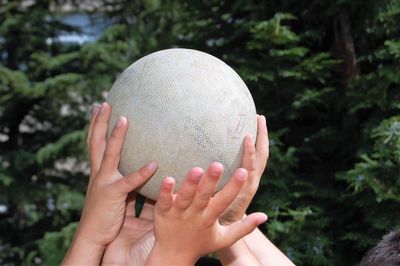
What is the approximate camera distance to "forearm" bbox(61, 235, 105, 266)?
2.08 metres

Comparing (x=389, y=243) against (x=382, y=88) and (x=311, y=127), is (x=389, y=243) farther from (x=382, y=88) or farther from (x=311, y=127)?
(x=311, y=127)

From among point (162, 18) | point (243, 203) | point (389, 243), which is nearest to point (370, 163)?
point (389, 243)

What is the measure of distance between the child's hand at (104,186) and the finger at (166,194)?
0.22 metres

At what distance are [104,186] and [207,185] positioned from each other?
426 millimetres

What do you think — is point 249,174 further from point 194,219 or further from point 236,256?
point 194,219

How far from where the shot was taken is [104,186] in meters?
2.00

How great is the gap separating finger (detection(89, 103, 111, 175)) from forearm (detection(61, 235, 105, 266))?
0.22 metres

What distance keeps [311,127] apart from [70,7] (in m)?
4.97

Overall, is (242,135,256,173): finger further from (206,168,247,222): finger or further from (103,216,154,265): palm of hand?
(103,216,154,265): palm of hand

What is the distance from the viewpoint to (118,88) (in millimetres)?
2268

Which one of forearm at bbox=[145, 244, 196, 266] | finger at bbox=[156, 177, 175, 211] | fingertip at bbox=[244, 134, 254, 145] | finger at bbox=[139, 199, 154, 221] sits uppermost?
finger at bbox=[156, 177, 175, 211]

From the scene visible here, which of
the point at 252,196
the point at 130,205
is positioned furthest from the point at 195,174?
the point at 130,205

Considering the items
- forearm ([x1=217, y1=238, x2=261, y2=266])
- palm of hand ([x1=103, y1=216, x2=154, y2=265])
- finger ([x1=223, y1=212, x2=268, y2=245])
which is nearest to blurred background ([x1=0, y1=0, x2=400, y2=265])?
forearm ([x1=217, y1=238, x2=261, y2=266])

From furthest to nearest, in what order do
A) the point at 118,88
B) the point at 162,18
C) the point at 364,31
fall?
the point at 162,18, the point at 364,31, the point at 118,88
